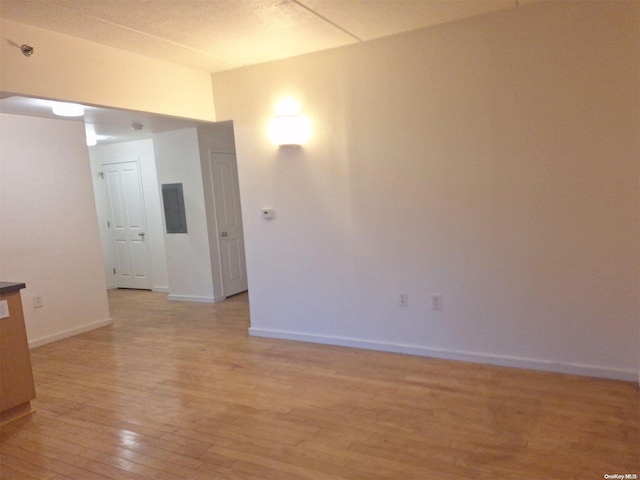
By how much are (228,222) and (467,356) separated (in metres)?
3.83

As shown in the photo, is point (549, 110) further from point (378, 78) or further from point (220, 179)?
point (220, 179)

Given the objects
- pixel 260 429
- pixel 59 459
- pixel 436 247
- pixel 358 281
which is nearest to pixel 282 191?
pixel 358 281

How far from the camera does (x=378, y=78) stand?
11.9ft

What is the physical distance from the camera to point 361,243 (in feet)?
12.8

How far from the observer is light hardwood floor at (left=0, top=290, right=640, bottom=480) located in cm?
233

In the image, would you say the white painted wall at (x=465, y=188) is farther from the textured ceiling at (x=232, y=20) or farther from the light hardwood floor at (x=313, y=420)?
the light hardwood floor at (x=313, y=420)

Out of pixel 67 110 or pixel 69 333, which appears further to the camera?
pixel 69 333

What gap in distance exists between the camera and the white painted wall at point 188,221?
19.5 feet

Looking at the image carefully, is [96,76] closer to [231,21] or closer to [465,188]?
[231,21]

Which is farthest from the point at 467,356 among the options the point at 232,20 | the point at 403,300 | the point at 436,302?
the point at 232,20

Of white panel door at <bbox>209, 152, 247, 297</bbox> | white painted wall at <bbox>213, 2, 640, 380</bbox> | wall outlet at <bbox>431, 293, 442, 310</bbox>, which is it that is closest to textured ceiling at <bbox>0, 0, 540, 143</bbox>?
white painted wall at <bbox>213, 2, 640, 380</bbox>

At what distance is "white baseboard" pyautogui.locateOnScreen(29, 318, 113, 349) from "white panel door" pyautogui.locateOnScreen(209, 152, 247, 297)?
1536 mm

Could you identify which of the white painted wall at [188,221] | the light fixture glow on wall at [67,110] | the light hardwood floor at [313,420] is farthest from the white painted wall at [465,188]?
the white painted wall at [188,221]

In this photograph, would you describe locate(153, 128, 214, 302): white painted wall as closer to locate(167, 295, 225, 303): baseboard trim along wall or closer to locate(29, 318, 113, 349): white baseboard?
locate(167, 295, 225, 303): baseboard trim along wall
